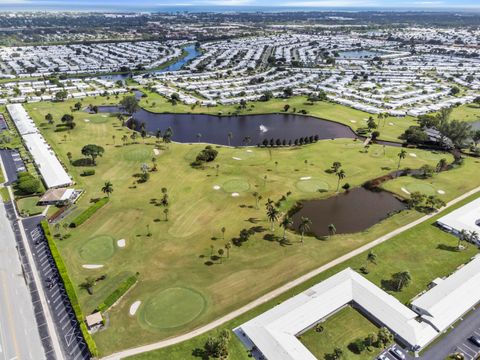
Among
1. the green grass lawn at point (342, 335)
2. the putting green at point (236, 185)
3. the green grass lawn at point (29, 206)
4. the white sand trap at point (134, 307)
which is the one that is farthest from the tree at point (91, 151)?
the green grass lawn at point (342, 335)

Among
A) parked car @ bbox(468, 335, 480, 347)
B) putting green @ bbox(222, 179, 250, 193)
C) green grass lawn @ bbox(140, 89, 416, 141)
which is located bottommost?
parked car @ bbox(468, 335, 480, 347)

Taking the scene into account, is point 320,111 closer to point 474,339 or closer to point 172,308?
point 474,339

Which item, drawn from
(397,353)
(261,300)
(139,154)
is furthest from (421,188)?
(139,154)

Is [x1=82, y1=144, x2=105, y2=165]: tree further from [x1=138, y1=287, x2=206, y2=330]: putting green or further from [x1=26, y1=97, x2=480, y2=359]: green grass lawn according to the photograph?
[x1=138, y1=287, x2=206, y2=330]: putting green

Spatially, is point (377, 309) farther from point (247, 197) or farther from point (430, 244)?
point (247, 197)

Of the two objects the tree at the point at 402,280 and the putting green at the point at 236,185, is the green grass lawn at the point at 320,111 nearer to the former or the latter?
the putting green at the point at 236,185

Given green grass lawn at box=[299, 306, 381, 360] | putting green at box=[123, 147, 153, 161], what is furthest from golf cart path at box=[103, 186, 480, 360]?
putting green at box=[123, 147, 153, 161]

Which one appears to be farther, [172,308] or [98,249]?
[98,249]
